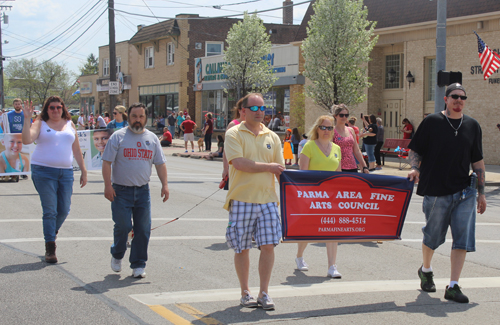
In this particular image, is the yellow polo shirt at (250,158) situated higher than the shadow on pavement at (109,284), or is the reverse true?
the yellow polo shirt at (250,158)

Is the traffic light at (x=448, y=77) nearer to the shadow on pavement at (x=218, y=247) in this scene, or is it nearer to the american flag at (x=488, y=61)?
the american flag at (x=488, y=61)

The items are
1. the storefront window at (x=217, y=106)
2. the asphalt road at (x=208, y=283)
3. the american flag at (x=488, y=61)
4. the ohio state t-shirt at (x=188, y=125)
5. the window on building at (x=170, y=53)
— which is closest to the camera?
the asphalt road at (x=208, y=283)

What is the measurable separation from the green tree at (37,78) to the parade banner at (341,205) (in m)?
75.9

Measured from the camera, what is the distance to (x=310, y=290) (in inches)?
219

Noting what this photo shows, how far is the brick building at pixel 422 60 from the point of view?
2062cm

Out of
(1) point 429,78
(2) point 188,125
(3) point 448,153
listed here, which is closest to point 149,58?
(2) point 188,125

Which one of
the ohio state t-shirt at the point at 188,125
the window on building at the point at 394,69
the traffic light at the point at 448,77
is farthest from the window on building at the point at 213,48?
the traffic light at the point at 448,77

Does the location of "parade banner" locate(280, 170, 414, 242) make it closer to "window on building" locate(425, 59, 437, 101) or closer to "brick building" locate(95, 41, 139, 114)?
"window on building" locate(425, 59, 437, 101)

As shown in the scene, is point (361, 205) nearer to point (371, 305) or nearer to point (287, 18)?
point (371, 305)

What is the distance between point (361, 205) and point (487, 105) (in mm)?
17055

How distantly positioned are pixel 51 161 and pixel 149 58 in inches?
A: 1612

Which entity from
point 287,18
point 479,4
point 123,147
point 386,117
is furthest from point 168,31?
point 123,147

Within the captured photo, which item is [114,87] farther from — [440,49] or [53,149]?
[53,149]

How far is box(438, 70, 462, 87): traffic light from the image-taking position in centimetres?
1396
